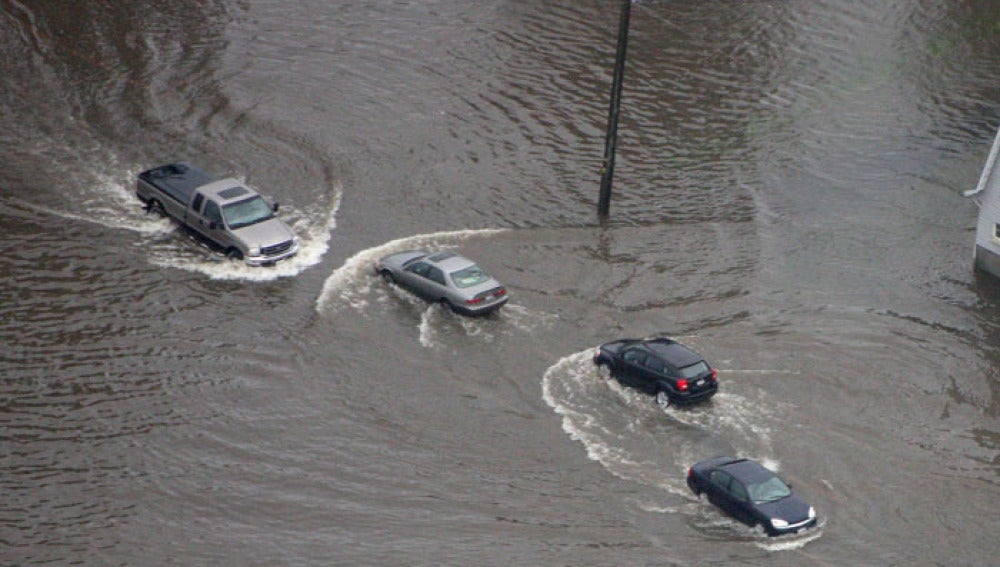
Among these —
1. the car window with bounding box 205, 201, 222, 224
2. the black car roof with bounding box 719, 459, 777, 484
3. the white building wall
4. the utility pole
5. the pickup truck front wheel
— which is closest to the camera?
the black car roof with bounding box 719, 459, 777, 484

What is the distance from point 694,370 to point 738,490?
4536 mm

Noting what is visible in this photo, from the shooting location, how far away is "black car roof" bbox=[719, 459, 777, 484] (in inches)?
982

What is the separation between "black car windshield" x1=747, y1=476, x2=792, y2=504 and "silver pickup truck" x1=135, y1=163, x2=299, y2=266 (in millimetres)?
15633

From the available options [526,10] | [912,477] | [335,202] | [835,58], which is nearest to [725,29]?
[835,58]

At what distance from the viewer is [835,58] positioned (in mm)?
56125

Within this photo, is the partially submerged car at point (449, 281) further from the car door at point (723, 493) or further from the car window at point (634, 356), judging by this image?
the car door at point (723, 493)

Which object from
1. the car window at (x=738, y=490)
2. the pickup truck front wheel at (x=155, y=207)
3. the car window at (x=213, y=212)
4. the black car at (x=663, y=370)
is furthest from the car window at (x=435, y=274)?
the car window at (x=738, y=490)

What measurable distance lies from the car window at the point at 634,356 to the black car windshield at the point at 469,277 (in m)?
4.81

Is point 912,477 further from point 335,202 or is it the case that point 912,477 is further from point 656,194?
point 335,202

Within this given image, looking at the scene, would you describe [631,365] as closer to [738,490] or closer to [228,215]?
[738,490]

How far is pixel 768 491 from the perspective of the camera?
977 inches

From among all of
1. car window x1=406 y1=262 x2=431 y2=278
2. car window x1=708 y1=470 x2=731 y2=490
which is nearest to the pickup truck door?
car window x1=406 y1=262 x2=431 y2=278

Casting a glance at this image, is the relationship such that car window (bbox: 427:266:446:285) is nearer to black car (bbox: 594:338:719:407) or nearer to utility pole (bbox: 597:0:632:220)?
black car (bbox: 594:338:719:407)

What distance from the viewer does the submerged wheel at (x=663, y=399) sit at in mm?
28922
